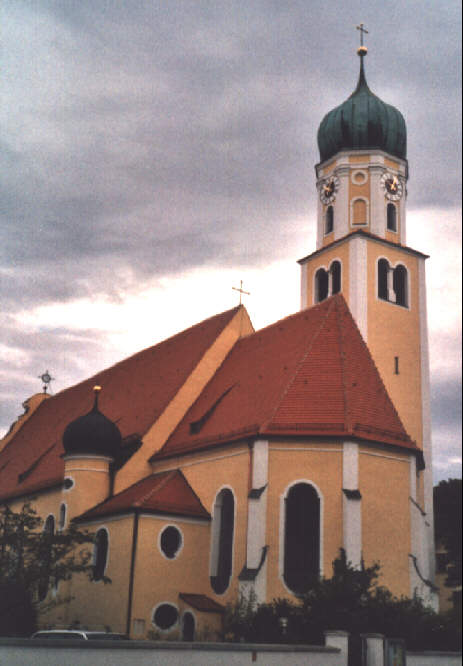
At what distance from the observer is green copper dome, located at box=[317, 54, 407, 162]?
3519cm

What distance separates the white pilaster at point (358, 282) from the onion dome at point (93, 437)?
978 cm

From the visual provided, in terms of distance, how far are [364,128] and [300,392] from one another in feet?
51.6

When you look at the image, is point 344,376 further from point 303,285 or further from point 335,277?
point 303,285

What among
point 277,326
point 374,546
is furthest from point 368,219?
point 374,546

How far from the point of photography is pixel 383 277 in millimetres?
33094

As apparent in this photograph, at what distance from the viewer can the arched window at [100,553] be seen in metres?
24.6

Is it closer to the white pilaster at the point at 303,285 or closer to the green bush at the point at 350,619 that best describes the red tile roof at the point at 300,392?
the green bush at the point at 350,619

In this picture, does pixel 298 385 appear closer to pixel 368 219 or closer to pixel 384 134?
pixel 368 219

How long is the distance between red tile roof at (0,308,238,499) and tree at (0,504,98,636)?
16.7ft

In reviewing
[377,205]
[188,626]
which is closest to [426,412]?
[377,205]

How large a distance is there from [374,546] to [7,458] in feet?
72.3

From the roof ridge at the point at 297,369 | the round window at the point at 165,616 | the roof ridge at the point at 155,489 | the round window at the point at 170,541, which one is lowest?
the round window at the point at 165,616

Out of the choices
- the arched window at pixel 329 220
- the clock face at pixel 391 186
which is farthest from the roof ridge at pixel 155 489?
the clock face at pixel 391 186

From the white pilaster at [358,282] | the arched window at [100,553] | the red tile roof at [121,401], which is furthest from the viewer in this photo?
the white pilaster at [358,282]
